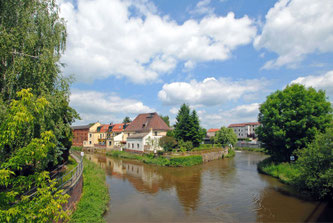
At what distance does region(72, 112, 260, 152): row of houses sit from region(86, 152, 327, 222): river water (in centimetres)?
1285

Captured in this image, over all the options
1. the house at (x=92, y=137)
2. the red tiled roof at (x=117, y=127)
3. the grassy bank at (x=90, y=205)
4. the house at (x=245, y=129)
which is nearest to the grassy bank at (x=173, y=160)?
the grassy bank at (x=90, y=205)

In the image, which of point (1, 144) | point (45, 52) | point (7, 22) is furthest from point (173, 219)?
point (7, 22)

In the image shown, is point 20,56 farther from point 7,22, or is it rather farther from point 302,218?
point 302,218

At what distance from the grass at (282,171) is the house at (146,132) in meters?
20.6

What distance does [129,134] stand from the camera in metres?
54.7

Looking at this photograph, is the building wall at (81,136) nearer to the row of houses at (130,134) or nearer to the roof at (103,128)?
the row of houses at (130,134)

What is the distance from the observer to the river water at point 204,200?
13820mm

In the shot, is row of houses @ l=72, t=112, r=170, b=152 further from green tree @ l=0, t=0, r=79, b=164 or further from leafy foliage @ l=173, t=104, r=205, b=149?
green tree @ l=0, t=0, r=79, b=164

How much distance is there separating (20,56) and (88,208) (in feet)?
31.0

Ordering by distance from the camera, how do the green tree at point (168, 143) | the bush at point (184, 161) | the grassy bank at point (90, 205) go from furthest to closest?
1. the green tree at point (168, 143)
2. the bush at point (184, 161)
3. the grassy bank at point (90, 205)

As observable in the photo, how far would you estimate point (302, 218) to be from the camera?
1366 cm

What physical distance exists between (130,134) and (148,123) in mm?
6613

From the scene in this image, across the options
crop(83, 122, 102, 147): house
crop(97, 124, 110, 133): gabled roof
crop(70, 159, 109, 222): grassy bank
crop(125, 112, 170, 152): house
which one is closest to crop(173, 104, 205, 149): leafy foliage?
crop(125, 112, 170, 152): house

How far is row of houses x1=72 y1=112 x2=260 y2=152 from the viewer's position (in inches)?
1730
